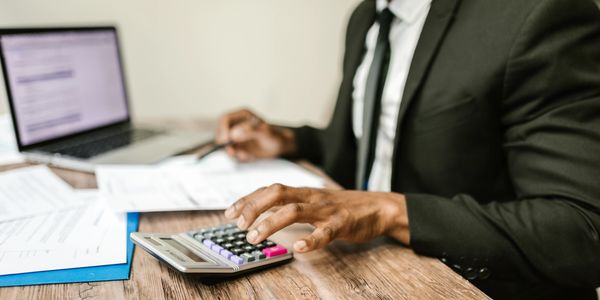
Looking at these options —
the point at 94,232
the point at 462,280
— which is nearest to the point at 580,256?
the point at 462,280

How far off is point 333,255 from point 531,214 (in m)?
0.29

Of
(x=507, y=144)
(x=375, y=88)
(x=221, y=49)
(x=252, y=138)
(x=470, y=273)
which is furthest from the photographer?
(x=221, y=49)

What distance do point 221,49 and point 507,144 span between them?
1274mm

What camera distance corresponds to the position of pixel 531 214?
70 centimetres

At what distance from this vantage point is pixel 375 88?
3.26 ft

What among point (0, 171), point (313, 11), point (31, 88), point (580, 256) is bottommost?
point (580, 256)

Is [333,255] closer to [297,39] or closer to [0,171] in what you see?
→ [0,171]

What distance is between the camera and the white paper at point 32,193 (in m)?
0.76

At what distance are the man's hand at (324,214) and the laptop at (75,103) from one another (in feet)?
1.60

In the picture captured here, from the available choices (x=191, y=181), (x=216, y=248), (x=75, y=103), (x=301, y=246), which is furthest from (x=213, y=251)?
(x=75, y=103)

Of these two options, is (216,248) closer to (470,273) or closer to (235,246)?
(235,246)

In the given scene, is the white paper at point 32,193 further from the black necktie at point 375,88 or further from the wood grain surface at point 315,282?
the black necktie at point 375,88

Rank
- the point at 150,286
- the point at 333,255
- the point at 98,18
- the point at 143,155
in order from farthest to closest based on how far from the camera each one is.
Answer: the point at 98,18 < the point at 143,155 < the point at 333,255 < the point at 150,286

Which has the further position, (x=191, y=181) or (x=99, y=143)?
(x=99, y=143)
